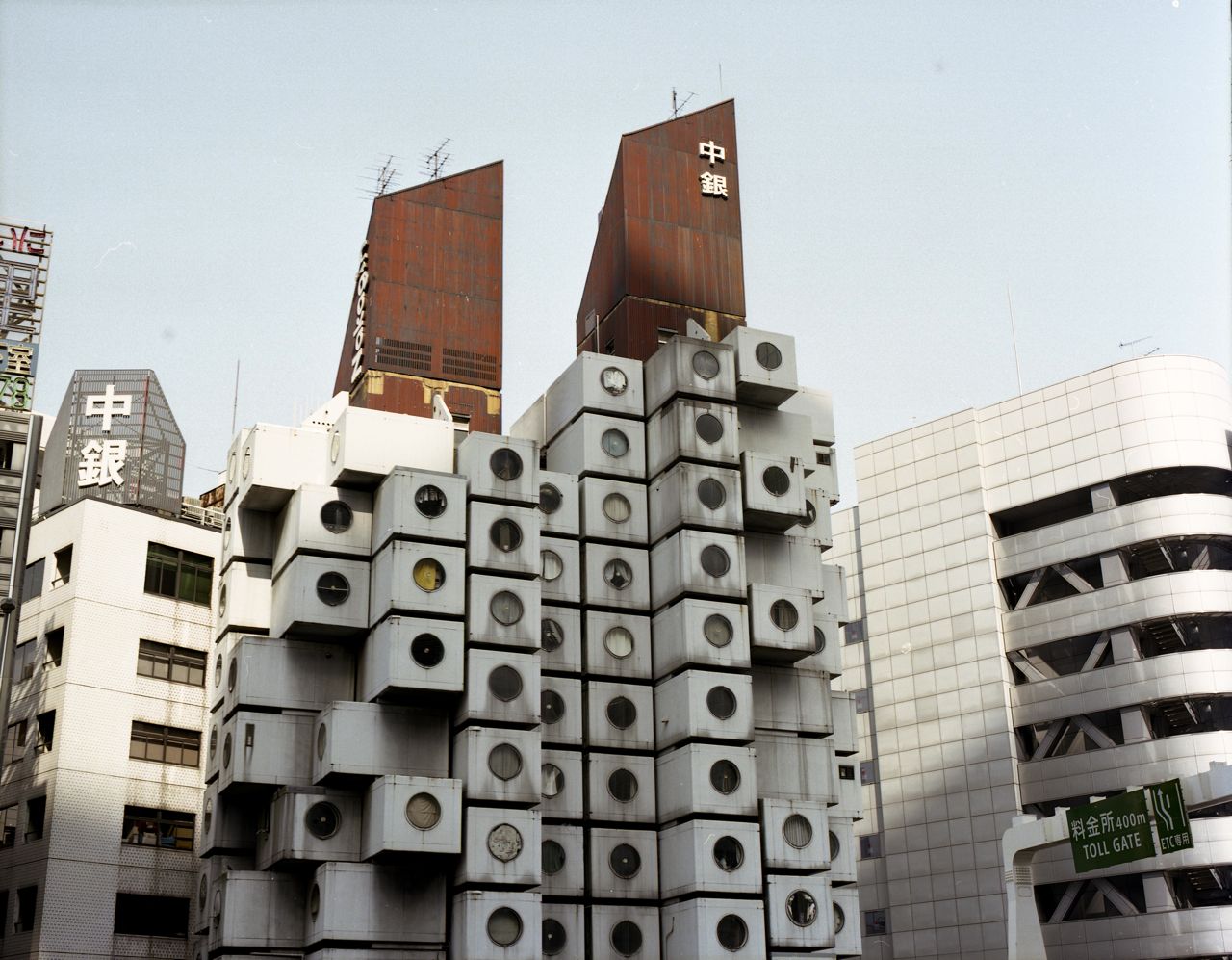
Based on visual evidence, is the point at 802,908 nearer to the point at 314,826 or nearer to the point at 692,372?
the point at 314,826

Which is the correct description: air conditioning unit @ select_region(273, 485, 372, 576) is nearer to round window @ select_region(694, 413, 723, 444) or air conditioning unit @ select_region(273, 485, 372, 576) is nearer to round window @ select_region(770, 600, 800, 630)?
round window @ select_region(694, 413, 723, 444)

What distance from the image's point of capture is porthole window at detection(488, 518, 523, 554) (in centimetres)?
5788

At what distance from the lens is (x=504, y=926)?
53188mm

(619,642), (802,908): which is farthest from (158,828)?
(802,908)

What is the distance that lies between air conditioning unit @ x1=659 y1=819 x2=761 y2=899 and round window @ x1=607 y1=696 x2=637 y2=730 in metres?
4.34

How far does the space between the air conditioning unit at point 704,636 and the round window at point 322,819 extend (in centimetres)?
1289

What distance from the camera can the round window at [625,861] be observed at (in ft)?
188

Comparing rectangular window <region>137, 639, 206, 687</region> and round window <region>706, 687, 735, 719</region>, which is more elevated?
rectangular window <region>137, 639, 206, 687</region>

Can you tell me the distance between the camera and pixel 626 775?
58594 mm

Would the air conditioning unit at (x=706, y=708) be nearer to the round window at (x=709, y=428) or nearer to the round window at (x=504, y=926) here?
the round window at (x=504, y=926)

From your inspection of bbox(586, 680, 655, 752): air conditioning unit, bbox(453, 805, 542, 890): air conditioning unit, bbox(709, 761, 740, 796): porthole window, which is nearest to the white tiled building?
bbox(709, 761, 740, 796): porthole window

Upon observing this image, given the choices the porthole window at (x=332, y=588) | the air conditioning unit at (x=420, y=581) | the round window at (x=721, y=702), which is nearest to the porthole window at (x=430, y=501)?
the air conditioning unit at (x=420, y=581)

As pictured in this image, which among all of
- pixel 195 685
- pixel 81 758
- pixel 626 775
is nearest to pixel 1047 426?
pixel 626 775

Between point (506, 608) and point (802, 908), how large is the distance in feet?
48.4
